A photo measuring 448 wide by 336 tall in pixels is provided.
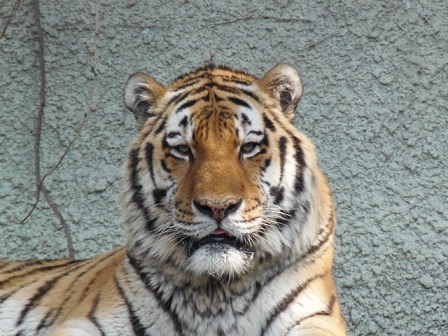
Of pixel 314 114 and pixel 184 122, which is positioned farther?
pixel 314 114

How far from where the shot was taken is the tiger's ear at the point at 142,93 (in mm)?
3018

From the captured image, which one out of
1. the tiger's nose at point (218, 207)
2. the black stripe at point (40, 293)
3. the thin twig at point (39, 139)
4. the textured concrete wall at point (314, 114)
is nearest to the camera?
the tiger's nose at point (218, 207)

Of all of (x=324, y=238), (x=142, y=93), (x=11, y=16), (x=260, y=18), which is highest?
(x=11, y=16)

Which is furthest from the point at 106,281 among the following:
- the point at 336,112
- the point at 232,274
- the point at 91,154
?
the point at 336,112

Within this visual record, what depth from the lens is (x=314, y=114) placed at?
4.02 m

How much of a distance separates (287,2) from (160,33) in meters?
0.55

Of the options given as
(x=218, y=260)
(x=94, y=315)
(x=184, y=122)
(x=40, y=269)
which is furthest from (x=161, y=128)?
(x=40, y=269)

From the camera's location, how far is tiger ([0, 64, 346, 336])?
2.68 metres

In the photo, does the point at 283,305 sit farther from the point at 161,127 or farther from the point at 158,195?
the point at 161,127

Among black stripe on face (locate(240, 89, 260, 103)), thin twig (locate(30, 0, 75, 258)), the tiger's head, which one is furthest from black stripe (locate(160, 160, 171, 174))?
thin twig (locate(30, 0, 75, 258))

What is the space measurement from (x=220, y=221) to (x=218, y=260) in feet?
0.42

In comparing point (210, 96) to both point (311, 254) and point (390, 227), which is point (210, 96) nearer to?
point (311, 254)

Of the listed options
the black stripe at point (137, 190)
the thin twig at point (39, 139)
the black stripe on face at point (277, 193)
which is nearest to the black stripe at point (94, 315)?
the black stripe at point (137, 190)

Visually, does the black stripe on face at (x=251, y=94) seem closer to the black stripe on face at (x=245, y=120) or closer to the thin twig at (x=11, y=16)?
the black stripe on face at (x=245, y=120)
